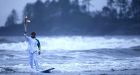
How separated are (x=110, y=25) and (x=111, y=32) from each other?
1.35 m

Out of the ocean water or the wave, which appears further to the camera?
the wave

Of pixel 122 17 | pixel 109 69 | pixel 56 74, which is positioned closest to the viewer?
pixel 56 74

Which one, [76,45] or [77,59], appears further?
[76,45]

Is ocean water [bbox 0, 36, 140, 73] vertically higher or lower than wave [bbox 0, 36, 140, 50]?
higher

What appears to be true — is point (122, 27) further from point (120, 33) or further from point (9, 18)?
point (9, 18)

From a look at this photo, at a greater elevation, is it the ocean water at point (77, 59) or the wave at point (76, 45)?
the ocean water at point (77, 59)

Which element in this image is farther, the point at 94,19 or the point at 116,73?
the point at 94,19

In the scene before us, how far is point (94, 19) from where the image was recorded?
6106 cm

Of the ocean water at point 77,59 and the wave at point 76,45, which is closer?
the ocean water at point 77,59

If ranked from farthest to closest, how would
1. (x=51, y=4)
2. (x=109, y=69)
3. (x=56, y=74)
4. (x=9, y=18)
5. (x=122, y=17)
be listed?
(x=51, y=4), (x=122, y=17), (x=9, y=18), (x=109, y=69), (x=56, y=74)

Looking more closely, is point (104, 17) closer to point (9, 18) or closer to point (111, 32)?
point (111, 32)

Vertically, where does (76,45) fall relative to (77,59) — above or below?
below

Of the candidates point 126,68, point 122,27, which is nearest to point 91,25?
point 122,27

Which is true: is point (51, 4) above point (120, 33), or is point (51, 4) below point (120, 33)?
above
